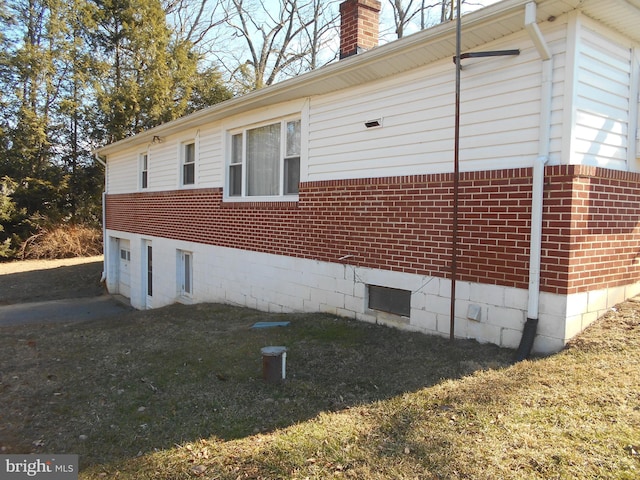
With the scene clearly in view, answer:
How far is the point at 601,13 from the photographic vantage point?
454 cm

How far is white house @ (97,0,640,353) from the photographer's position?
4613mm

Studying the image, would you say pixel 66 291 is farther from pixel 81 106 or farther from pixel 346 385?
pixel 346 385

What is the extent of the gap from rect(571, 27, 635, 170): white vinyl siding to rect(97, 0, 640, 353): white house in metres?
0.02

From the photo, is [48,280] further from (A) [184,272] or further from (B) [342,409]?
(B) [342,409]

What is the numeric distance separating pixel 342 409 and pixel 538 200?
2.76m

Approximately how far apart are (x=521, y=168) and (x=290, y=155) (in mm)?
4298

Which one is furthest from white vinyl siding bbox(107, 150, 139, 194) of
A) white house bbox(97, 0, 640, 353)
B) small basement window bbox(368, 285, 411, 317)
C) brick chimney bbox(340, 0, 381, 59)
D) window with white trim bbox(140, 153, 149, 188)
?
small basement window bbox(368, 285, 411, 317)

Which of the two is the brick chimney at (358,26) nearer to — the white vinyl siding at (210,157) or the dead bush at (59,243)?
the white vinyl siding at (210,157)

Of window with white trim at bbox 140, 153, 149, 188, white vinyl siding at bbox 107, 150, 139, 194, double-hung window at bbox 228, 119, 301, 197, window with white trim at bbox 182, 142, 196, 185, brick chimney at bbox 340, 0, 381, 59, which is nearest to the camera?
brick chimney at bbox 340, 0, 381, 59

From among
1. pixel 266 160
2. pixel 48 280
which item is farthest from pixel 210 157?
pixel 48 280

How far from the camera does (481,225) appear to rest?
5219 mm

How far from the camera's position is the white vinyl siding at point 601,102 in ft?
15.1

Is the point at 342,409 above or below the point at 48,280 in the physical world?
above

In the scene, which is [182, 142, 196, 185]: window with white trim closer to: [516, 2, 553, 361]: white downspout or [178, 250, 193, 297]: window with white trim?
[178, 250, 193, 297]: window with white trim
